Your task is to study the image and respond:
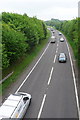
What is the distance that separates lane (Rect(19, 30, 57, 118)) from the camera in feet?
59.5

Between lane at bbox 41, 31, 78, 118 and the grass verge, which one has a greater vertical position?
the grass verge

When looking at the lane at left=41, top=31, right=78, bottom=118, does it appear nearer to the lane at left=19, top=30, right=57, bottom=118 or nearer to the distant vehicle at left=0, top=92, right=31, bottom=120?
the lane at left=19, top=30, right=57, bottom=118

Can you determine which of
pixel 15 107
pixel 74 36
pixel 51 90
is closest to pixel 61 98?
pixel 51 90

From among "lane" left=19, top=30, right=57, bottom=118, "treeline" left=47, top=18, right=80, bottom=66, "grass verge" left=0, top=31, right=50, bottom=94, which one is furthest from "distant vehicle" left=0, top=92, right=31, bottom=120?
"treeline" left=47, top=18, right=80, bottom=66

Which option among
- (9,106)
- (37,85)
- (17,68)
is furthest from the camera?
(17,68)

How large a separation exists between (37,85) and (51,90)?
7.78ft

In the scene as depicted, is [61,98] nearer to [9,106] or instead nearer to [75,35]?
[9,106]

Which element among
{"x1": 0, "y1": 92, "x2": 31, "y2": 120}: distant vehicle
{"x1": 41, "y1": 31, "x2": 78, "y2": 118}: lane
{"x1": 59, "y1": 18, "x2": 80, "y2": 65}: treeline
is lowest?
{"x1": 41, "y1": 31, "x2": 78, "y2": 118}: lane

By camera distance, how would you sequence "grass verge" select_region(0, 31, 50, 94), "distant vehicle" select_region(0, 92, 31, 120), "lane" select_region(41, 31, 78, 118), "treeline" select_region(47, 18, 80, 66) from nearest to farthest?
1. "distant vehicle" select_region(0, 92, 31, 120)
2. "lane" select_region(41, 31, 78, 118)
3. "grass verge" select_region(0, 31, 50, 94)
4. "treeline" select_region(47, 18, 80, 66)

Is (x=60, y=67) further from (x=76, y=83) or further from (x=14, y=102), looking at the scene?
(x=14, y=102)

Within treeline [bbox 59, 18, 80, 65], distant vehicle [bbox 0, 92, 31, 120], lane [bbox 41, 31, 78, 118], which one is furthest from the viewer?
treeline [bbox 59, 18, 80, 65]

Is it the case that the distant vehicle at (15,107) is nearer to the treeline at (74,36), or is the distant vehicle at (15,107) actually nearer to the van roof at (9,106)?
the van roof at (9,106)

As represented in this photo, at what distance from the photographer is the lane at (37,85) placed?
714 inches

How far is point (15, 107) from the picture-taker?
610 inches
